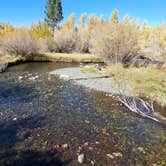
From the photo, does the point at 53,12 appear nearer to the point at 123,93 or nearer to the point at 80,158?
the point at 123,93

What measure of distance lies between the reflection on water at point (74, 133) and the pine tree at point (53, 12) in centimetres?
3839

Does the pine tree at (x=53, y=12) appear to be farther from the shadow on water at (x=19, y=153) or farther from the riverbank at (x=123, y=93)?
the shadow on water at (x=19, y=153)

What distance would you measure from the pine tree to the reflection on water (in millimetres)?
38390

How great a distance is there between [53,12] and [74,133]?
4276 centimetres

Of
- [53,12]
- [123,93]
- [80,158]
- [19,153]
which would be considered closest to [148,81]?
[123,93]

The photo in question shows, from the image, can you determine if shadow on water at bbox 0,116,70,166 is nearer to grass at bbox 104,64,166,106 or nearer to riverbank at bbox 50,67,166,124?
grass at bbox 104,64,166,106

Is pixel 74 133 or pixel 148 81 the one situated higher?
pixel 148 81

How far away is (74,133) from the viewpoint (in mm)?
5609

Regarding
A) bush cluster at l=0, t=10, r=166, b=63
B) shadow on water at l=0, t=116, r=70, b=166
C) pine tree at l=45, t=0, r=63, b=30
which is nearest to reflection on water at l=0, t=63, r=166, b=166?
shadow on water at l=0, t=116, r=70, b=166

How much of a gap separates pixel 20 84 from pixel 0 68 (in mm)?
5454

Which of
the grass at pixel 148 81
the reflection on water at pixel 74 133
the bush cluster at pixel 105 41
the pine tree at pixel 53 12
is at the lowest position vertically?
the reflection on water at pixel 74 133

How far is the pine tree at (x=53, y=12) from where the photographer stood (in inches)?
1722

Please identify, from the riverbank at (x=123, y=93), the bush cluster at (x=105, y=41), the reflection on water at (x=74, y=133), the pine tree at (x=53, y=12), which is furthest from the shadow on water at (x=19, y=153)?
the pine tree at (x=53, y=12)

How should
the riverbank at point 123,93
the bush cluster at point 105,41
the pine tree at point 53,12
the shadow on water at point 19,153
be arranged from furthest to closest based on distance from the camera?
1. the pine tree at point 53,12
2. the bush cluster at point 105,41
3. the riverbank at point 123,93
4. the shadow on water at point 19,153
